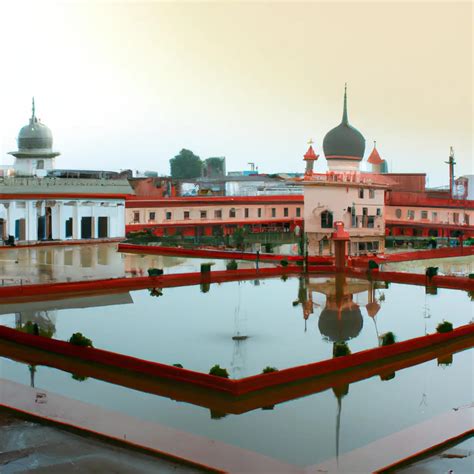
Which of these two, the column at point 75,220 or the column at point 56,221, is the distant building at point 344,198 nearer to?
the column at point 75,220

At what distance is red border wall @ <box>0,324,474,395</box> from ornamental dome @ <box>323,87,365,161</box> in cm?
1113

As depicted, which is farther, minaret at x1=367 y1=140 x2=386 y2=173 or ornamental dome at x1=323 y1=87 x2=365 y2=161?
minaret at x1=367 y1=140 x2=386 y2=173

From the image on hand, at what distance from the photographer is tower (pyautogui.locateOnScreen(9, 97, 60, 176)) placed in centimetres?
2859

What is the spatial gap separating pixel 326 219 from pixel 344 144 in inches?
87.5

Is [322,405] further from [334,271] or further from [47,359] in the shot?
[334,271]

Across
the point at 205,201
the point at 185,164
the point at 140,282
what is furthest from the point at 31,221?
the point at 185,164

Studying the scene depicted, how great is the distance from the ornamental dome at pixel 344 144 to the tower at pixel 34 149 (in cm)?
1163

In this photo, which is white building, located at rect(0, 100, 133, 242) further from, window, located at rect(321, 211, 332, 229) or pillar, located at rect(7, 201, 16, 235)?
window, located at rect(321, 211, 332, 229)

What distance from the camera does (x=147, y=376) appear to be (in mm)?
8594

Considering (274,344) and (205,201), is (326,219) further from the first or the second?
(274,344)

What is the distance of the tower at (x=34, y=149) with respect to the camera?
28594 millimetres

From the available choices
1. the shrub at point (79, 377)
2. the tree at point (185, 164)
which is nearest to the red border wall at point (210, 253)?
the shrub at point (79, 377)

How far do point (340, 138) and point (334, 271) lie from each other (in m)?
4.86

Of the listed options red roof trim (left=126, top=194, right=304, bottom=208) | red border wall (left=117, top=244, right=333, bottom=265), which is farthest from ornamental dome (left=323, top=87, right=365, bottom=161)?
red roof trim (left=126, top=194, right=304, bottom=208)
